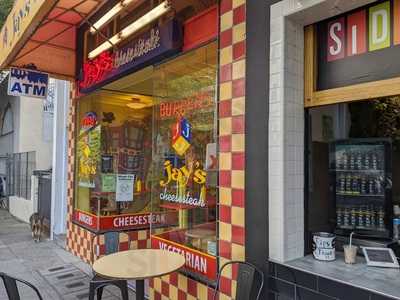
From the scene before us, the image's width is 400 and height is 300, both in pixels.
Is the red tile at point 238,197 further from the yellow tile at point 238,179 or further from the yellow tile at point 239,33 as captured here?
the yellow tile at point 239,33

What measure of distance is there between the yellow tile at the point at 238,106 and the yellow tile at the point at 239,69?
0.59 feet

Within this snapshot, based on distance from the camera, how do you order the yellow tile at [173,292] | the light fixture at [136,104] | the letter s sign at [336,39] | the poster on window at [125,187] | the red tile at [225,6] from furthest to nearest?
the light fixture at [136,104] → the poster on window at [125,187] → the yellow tile at [173,292] → the red tile at [225,6] → the letter s sign at [336,39]

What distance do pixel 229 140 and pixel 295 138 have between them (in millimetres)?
548

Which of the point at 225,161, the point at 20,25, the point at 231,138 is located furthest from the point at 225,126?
the point at 20,25

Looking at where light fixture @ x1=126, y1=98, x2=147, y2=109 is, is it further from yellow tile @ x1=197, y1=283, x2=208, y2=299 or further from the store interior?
yellow tile @ x1=197, y1=283, x2=208, y2=299

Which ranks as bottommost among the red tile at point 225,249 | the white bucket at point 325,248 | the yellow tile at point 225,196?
the red tile at point 225,249

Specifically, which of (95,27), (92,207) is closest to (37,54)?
(95,27)

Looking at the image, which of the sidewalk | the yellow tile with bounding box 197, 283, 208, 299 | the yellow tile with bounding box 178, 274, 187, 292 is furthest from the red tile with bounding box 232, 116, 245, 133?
the sidewalk

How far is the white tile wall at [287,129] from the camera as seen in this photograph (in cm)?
250

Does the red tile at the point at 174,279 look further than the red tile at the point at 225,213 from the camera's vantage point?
Yes

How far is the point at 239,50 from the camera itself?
2840 millimetres

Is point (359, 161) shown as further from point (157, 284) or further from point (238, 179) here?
point (157, 284)

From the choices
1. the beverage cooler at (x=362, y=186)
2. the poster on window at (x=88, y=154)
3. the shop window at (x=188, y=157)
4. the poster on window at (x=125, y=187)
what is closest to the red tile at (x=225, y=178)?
the shop window at (x=188, y=157)

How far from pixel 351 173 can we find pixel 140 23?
2.43 meters
